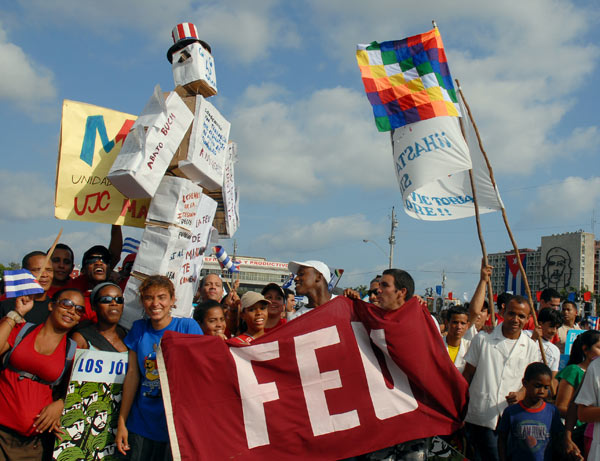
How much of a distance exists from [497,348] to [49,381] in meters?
3.31

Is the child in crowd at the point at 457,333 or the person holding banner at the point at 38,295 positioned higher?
the person holding banner at the point at 38,295

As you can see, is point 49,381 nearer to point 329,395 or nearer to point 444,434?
point 329,395

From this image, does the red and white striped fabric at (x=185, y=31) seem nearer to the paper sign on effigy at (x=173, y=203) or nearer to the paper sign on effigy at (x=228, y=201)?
the paper sign on effigy at (x=228, y=201)

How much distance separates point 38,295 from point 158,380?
1.39 meters

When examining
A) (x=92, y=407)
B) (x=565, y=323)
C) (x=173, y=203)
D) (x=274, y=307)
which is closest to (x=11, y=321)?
(x=92, y=407)

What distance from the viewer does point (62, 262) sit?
4961mm

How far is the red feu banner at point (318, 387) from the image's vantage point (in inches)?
147

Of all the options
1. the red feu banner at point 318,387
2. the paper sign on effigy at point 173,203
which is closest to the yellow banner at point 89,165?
the paper sign on effigy at point 173,203

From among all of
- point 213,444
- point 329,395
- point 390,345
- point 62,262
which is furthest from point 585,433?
point 62,262

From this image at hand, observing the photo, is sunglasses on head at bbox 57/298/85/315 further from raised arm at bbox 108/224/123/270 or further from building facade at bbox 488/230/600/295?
building facade at bbox 488/230/600/295

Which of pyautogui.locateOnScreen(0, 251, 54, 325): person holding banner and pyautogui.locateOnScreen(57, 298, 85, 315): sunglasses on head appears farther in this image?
pyautogui.locateOnScreen(0, 251, 54, 325): person holding banner

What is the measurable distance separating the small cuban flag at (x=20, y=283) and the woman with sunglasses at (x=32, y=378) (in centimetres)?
10

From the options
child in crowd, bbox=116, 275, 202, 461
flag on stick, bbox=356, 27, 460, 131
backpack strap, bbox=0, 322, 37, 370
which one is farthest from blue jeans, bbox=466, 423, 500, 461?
backpack strap, bbox=0, 322, 37, 370

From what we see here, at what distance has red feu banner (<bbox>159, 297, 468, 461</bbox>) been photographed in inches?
147
